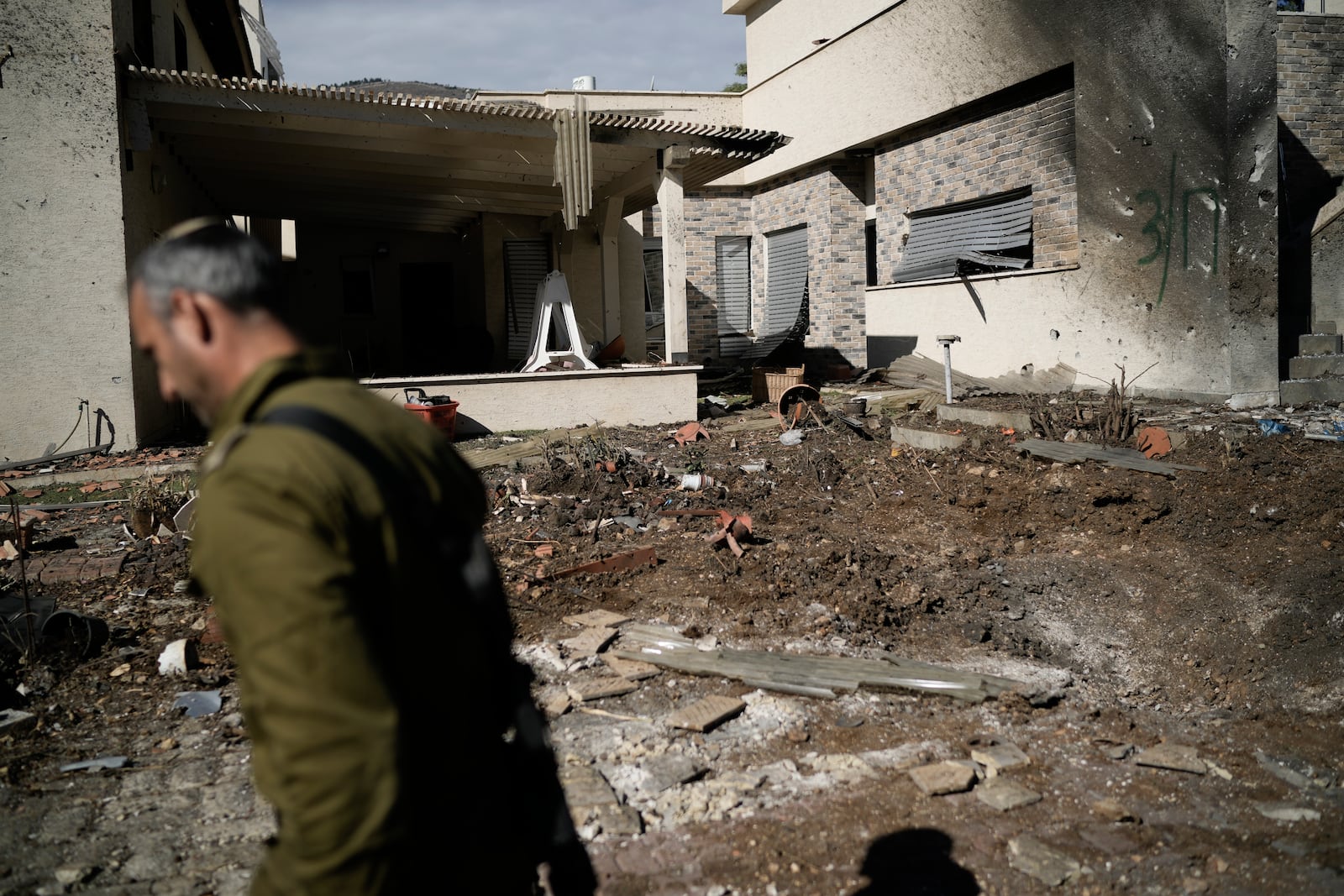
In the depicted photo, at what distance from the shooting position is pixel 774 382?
39.7ft

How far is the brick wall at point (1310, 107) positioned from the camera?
11.0 meters

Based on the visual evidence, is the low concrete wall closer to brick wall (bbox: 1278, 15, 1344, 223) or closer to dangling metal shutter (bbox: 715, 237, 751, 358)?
dangling metal shutter (bbox: 715, 237, 751, 358)

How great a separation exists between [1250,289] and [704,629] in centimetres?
818

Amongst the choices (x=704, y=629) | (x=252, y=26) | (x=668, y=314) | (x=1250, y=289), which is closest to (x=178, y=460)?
(x=668, y=314)

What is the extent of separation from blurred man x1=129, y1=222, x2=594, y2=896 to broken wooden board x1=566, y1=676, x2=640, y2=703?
2.50m

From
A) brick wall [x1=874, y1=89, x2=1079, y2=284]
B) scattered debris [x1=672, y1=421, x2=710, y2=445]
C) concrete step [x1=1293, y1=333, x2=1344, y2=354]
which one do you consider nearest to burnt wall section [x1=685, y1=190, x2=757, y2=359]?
brick wall [x1=874, y1=89, x2=1079, y2=284]

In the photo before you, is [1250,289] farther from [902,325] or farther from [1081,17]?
[902,325]

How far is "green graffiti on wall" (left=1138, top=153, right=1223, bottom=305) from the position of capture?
9.71 m

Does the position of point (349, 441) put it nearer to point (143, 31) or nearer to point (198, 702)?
point (198, 702)

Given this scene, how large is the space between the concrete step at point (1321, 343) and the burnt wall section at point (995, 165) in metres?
2.68

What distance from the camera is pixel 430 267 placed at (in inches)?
715

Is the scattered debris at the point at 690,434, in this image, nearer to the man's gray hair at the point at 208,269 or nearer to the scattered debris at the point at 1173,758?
the scattered debris at the point at 1173,758

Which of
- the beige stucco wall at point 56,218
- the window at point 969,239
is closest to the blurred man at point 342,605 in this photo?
the beige stucco wall at point 56,218

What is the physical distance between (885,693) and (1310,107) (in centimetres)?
1137
